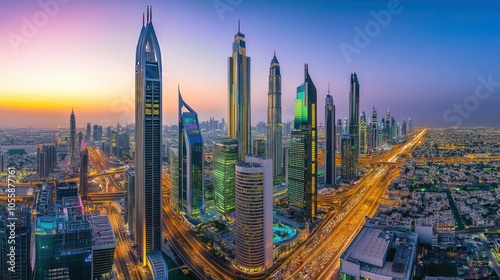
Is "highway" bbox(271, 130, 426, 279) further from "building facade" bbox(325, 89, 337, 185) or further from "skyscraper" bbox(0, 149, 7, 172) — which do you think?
"skyscraper" bbox(0, 149, 7, 172)

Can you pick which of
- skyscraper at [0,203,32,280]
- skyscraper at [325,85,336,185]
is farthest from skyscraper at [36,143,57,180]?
skyscraper at [325,85,336,185]

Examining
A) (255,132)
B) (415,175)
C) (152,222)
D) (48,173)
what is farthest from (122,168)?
(415,175)

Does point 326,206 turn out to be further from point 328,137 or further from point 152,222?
point 152,222

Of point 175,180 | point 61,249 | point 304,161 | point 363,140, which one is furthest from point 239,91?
point 363,140

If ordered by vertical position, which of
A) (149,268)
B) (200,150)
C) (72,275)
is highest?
(200,150)

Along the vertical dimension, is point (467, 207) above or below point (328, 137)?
below

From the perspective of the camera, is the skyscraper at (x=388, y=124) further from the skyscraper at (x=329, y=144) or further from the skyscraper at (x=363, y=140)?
the skyscraper at (x=329, y=144)

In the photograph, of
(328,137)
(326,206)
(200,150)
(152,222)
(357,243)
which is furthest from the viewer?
(328,137)

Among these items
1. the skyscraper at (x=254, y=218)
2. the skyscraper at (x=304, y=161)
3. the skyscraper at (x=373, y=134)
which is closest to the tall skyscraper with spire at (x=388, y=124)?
the skyscraper at (x=373, y=134)
